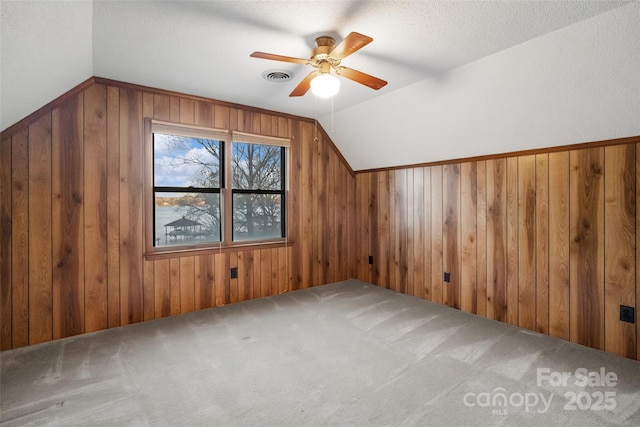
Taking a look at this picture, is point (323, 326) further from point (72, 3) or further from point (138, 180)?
point (72, 3)

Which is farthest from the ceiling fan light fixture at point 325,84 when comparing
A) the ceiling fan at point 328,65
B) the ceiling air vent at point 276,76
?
the ceiling air vent at point 276,76

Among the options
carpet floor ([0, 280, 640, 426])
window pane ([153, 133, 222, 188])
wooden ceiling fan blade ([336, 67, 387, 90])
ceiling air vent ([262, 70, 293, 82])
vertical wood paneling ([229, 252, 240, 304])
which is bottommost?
carpet floor ([0, 280, 640, 426])

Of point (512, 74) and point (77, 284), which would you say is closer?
point (512, 74)

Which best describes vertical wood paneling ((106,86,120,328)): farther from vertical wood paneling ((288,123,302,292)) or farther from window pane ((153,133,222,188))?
vertical wood paneling ((288,123,302,292))

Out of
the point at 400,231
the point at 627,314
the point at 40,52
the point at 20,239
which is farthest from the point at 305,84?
the point at 627,314

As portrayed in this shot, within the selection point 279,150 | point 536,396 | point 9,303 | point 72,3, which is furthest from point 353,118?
point 9,303

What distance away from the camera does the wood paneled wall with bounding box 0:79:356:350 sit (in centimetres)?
252

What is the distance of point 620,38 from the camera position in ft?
6.07

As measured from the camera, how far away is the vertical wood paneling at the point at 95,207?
2789mm

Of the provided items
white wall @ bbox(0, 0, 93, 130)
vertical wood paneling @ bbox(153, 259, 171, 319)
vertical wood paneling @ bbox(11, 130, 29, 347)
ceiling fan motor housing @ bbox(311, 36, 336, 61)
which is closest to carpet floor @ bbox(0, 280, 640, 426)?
vertical wood paneling @ bbox(153, 259, 171, 319)

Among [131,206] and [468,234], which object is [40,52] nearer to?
[131,206]

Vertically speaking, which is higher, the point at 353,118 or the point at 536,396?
the point at 353,118

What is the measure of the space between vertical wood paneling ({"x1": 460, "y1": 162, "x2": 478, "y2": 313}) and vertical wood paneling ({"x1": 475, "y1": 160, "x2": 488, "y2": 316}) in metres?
0.03

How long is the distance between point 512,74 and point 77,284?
400 cm
